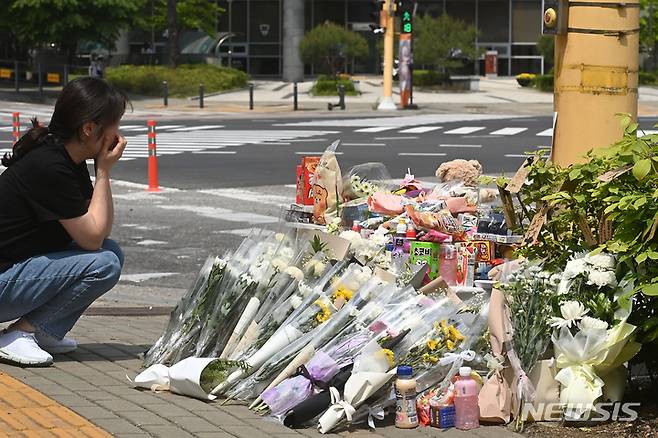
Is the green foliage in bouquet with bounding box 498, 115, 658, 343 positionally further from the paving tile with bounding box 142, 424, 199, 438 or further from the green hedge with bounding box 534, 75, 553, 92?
the green hedge with bounding box 534, 75, 553, 92

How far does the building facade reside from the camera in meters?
64.5

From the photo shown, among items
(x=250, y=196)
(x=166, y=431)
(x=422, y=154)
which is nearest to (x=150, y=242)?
(x=250, y=196)

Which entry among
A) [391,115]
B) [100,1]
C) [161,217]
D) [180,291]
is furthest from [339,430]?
[100,1]

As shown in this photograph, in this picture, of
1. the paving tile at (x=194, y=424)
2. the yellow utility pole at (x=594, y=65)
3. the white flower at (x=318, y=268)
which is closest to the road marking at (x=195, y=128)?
the yellow utility pole at (x=594, y=65)

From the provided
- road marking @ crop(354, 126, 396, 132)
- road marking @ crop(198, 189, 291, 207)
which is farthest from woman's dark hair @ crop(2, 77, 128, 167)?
road marking @ crop(354, 126, 396, 132)

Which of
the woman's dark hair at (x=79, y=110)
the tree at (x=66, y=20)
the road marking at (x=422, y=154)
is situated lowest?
the road marking at (x=422, y=154)

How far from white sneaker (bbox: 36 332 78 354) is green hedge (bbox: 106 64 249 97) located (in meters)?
42.3

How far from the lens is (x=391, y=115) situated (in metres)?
38.7

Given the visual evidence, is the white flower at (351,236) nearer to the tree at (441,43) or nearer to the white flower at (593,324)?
the white flower at (593,324)

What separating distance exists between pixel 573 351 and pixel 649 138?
1.02 metres

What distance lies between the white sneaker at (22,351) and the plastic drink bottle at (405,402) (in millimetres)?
1922

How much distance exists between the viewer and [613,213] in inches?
217

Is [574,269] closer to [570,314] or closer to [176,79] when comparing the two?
[570,314]

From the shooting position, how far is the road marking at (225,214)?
1420 cm
